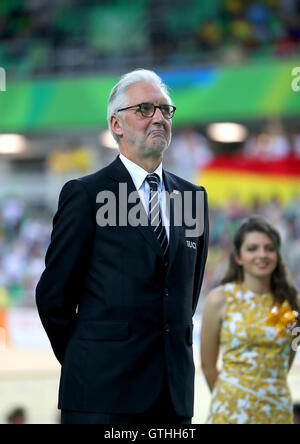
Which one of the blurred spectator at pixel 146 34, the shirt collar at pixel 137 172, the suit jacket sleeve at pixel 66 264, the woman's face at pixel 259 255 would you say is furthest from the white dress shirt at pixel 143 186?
the blurred spectator at pixel 146 34

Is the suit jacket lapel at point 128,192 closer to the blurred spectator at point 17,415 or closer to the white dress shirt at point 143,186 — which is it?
the white dress shirt at point 143,186

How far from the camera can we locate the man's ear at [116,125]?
2.38m

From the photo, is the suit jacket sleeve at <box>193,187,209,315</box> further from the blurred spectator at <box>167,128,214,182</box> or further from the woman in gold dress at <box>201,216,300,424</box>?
the blurred spectator at <box>167,128,214,182</box>

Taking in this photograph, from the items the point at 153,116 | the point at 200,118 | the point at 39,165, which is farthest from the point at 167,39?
the point at 153,116

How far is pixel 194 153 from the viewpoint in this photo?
12.5m

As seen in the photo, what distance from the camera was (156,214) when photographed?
2338mm

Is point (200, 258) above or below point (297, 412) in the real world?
above

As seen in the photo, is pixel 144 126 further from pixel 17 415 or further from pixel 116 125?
pixel 17 415

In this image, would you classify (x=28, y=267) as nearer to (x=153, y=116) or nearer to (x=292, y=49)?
(x=292, y=49)

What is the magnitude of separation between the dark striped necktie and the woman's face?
42.4 inches

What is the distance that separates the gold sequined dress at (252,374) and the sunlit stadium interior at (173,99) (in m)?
6.97

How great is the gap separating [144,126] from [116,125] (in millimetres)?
115

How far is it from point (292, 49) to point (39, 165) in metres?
4.83

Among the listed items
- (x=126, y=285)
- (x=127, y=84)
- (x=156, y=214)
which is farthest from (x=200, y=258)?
(x=127, y=84)
